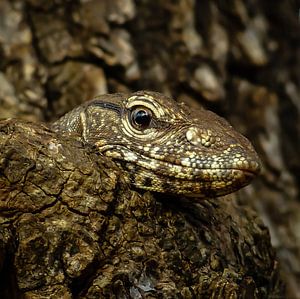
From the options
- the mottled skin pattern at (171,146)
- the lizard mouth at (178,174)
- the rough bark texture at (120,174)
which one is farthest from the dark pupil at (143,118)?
the rough bark texture at (120,174)

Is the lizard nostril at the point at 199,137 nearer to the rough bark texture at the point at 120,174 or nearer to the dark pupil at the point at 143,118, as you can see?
the dark pupil at the point at 143,118

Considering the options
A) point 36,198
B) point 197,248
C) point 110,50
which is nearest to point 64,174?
point 36,198

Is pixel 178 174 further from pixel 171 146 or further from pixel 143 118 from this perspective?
pixel 143 118

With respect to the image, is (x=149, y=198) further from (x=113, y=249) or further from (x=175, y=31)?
(x=175, y=31)

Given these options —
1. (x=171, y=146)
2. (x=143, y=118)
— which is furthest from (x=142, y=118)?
(x=171, y=146)

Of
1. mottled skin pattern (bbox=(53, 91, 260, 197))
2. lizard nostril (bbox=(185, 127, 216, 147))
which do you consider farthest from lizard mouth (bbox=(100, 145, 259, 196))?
lizard nostril (bbox=(185, 127, 216, 147))
